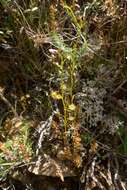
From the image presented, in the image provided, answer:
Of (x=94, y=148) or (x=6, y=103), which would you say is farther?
(x=6, y=103)

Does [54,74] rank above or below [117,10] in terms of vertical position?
below

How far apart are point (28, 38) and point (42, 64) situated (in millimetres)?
147

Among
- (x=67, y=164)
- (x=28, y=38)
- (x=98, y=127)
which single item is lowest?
(x=67, y=164)

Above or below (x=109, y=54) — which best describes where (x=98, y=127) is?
below

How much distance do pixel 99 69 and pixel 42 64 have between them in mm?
270

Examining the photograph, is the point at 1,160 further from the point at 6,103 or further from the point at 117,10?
the point at 117,10

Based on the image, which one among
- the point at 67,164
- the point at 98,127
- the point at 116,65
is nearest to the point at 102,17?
the point at 116,65

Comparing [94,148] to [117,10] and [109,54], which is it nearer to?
[109,54]

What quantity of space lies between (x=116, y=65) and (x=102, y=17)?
0.76 feet

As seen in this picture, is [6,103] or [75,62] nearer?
[75,62]

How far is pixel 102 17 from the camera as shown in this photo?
2076mm

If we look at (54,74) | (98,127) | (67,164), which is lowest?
(67,164)

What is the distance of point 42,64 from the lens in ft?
6.95

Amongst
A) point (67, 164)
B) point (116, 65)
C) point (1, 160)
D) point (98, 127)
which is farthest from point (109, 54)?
point (1, 160)
